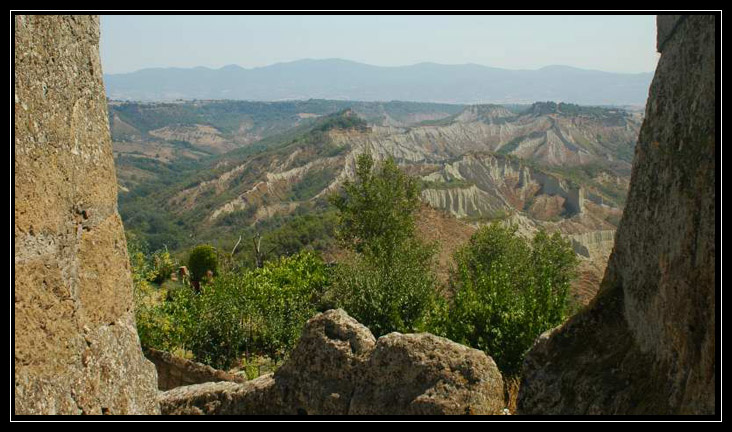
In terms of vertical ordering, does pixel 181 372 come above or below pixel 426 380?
below

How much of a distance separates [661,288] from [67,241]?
563 centimetres

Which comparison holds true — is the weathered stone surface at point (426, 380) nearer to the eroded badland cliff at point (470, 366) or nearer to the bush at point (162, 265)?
the eroded badland cliff at point (470, 366)

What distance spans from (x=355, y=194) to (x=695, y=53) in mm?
28520

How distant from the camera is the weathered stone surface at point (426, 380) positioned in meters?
7.74

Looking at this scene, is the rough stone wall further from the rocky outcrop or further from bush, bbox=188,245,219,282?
bush, bbox=188,245,219,282

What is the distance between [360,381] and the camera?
27.7 ft

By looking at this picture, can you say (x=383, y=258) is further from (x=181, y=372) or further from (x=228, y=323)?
(x=181, y=372)

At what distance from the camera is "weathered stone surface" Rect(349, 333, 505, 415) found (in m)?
7.74

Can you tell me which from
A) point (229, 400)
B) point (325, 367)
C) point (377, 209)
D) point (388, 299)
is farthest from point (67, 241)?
point (377, 209)

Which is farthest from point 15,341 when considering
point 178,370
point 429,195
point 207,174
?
point 207,174

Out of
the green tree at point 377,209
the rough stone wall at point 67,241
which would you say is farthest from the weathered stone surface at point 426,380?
the green tree at point 377,209

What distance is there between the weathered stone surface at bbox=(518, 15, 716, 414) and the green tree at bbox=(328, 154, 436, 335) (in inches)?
446

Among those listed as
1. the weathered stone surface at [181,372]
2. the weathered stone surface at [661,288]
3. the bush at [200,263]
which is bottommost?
the bush at [200,263]

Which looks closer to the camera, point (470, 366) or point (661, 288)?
point (661, 288)
